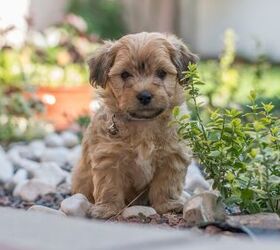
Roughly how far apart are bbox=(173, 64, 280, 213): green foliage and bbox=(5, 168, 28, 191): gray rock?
2.12 m

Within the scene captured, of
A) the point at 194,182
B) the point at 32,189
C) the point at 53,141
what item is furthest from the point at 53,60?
the point at 194,182

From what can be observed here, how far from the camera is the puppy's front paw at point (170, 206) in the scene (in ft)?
13.0

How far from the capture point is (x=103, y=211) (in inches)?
157

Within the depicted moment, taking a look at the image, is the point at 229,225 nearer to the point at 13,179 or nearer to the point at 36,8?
the point at 13,179

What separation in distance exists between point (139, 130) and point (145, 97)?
22cm

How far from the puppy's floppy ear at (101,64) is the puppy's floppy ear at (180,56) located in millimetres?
279

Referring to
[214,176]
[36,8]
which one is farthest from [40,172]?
[36,8]

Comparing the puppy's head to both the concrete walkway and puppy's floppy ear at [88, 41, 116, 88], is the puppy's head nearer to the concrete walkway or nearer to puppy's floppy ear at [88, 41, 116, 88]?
puppy's floppy ear at [88, 41, 116, 88]

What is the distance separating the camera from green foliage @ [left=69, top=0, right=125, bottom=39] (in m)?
16.2

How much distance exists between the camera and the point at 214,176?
3557mm

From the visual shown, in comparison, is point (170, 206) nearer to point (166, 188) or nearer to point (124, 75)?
point (166, 188)

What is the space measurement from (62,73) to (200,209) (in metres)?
5.83

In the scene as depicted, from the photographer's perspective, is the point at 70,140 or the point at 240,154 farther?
the point at 70,140

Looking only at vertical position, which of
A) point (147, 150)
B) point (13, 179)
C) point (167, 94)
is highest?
point (167, 94)
